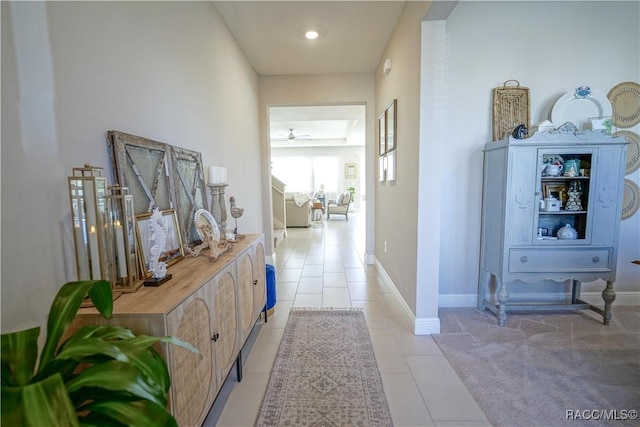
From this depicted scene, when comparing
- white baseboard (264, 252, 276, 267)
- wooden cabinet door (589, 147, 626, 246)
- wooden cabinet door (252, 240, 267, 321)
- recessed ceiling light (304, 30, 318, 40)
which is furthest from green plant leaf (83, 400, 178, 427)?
white baseboard (264, 252, 276, 267)

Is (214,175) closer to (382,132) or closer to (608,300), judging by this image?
(382,132)

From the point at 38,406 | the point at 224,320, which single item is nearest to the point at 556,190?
the point at 224,320

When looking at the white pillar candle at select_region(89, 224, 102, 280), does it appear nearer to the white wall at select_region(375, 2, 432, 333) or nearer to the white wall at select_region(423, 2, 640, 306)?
the white wall at select_region(375, 2, 432, 333)

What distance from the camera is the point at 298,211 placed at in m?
7.66

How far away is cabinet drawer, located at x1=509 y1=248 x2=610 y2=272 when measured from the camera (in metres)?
2.34

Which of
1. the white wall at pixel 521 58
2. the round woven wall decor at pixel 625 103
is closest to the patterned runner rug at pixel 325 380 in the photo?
the white wall at pixel 521 58

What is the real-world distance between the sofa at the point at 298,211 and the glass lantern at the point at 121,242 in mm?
6436

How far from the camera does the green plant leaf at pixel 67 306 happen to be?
2.02 ft

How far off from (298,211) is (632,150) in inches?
242

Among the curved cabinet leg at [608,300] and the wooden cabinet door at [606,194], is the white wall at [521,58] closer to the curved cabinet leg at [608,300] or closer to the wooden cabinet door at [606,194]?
the wooden cabinet door at [606,194]

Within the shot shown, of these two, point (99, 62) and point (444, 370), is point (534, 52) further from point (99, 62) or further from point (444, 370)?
point (99, 62)

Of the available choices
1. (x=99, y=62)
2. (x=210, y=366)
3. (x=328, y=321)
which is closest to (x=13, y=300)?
(x=210, y=366)

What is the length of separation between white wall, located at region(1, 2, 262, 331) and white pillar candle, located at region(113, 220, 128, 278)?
14cm

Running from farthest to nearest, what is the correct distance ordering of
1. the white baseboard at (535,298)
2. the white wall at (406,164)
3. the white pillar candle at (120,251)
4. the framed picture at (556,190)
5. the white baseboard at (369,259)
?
the white baseboard at (369,259) < the white baseboard at (535,298) < the framed picture at (556,190) < the white wall at (406,164) < the white pillar candle at (120,251)
